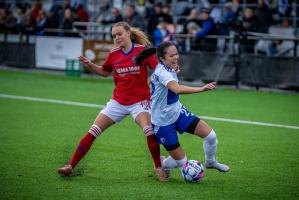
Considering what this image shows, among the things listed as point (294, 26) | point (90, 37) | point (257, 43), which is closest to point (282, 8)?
point (294, 26)

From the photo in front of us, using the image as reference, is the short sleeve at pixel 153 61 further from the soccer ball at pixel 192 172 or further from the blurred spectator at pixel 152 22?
the blurred spectator at pixel 152 22

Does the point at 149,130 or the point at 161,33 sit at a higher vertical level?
the point at 149,130

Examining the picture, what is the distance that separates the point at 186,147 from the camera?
11.2 m

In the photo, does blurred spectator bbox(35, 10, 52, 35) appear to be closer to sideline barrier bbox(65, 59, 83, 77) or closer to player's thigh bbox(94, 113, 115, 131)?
sideline barrier bbox(65, 59, 83, 77)

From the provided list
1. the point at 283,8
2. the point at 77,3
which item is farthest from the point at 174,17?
the point at 77,3

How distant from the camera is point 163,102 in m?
8.41

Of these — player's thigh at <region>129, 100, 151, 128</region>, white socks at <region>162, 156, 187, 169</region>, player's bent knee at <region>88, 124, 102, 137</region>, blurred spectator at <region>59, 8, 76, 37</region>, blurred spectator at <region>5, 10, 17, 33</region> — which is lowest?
blurred spectator at <region>5, 10, 17, 33</region>

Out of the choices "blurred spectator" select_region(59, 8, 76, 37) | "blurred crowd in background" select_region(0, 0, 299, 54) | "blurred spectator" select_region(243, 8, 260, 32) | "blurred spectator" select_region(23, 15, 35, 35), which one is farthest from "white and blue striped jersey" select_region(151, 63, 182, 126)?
"blurred spectator" select_region(23, 15, 35, 35)

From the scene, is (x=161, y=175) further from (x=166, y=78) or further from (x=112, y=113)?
(x=166, y=78)

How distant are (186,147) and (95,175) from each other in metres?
2.76

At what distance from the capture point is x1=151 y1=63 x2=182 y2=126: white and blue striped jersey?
329 inches

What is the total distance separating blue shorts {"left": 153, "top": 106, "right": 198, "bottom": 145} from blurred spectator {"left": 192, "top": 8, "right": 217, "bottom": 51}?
13.0 m

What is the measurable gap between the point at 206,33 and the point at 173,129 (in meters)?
13.4

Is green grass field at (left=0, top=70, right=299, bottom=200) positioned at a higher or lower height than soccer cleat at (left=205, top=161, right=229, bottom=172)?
lower
